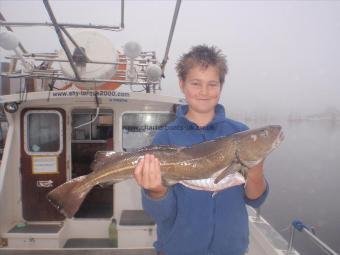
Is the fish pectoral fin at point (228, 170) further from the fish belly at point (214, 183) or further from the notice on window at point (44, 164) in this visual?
the notice on window at point (44, 164)

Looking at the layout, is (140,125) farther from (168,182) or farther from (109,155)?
(168,182)

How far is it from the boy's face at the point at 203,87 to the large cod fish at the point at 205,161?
16.0 inches

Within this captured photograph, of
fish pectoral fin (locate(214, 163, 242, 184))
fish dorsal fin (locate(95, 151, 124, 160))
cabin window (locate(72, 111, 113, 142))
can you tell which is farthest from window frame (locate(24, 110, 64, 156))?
fish pectoral fin (locate(214, 163, 242, 184))

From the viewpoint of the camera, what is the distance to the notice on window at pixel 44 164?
6887 millimetres

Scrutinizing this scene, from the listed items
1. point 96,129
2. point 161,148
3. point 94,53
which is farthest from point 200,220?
point 96,129

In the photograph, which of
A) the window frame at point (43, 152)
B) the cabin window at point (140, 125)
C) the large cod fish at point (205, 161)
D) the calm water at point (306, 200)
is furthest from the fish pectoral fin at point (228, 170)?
the calm water at point (306, 200)

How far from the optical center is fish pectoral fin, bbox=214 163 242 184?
281cm

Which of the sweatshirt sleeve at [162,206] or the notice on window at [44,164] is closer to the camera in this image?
the sweatshirt sleeve at [162,206]

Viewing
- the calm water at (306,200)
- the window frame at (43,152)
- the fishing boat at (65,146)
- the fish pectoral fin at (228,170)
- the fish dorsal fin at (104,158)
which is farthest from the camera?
the calm water at (306,200)

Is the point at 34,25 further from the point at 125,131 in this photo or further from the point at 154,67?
the point at 125,131

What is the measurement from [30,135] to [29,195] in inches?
53.4

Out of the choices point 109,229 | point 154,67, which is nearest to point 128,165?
point 154,67

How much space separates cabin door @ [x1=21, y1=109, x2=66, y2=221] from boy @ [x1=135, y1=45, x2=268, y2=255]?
4.50 m

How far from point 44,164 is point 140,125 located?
2330 millimetres
